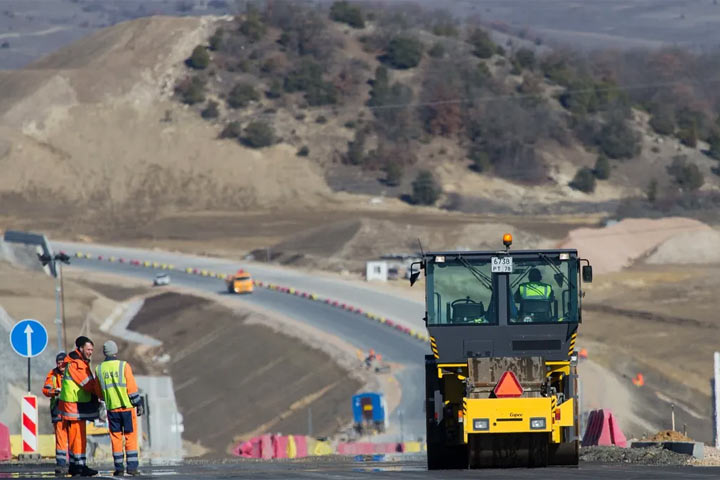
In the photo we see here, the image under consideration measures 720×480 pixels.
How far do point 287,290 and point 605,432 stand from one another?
5070cm

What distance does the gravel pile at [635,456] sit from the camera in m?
20.8

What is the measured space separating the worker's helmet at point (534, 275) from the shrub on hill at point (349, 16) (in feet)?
437

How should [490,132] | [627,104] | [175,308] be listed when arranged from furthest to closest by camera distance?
1. [627,104]
2. [490,132]
3. [175,308]

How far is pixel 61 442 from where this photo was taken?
18.7 metres

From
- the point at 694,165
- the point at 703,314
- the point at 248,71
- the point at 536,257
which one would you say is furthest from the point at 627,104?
the point at 536,257

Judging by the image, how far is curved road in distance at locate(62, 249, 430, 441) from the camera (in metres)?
47.6

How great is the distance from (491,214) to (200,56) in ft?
130

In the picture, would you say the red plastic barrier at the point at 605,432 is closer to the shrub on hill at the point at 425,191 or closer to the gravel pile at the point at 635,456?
the gravel pile at the point at 635,456

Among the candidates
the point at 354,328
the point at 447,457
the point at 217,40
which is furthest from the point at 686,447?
the point at 217,40

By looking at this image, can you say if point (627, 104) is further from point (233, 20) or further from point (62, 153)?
point (62, 153)

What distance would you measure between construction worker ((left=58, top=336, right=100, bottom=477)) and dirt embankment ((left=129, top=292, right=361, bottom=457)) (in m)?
22.2

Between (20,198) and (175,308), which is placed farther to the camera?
(20,198)

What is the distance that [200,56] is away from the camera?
137250 millimetres

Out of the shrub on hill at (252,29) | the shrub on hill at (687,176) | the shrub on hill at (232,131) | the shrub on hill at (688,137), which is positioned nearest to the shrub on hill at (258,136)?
the shrub on hill at (232,131)
